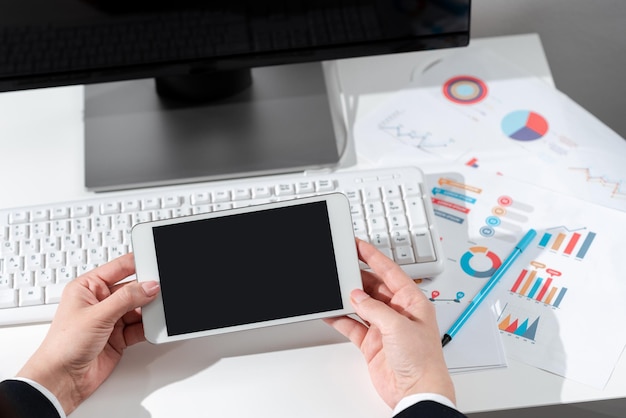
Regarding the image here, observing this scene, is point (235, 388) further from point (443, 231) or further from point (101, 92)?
point (101, 92)

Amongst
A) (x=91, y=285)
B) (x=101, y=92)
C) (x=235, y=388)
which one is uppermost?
(x=101, y=92)

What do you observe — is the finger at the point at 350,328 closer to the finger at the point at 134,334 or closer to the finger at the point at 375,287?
the finger at the point at 375,287

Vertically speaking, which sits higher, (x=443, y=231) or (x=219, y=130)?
(x=219, y=130)

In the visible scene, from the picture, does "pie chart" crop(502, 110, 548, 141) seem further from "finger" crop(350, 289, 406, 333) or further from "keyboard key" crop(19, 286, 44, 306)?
"keyboard key" crop(19, 286, 44, 306)

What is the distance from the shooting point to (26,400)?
0.75m

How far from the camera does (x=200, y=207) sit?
2.94 ft

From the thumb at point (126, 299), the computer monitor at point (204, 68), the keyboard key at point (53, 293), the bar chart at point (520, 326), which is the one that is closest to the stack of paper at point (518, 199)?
the bar chart at point (520, 326)


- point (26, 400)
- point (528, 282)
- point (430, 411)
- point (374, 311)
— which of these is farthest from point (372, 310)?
point (26, 400)

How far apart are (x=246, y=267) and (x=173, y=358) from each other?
0.14 meters

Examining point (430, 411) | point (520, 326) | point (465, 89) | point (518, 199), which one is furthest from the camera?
point (465, 89)

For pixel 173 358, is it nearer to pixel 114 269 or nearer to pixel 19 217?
pixel 114 269

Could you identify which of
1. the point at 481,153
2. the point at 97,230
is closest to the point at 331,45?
the point at 481,153

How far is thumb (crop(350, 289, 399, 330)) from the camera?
0.76 metres

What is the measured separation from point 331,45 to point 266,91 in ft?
0.46
